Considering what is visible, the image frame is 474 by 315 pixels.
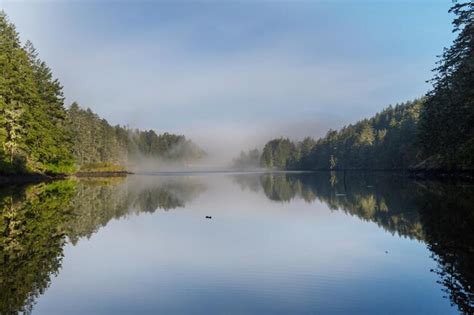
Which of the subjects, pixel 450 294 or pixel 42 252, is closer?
pixel 450 294

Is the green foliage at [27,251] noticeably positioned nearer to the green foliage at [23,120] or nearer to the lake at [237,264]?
the lake at [237,264]

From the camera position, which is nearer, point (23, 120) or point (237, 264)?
point (237, 264)

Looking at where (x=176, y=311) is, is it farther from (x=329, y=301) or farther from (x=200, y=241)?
(x=200, y=241)

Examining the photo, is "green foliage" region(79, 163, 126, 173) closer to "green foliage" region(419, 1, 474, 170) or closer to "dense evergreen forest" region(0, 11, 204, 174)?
"dense evergreen forest" region(0, 11, 204, 174)

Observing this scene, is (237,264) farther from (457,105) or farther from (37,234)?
(457,105)

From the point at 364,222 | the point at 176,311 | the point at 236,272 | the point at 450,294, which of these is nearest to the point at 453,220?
the point at 364,222

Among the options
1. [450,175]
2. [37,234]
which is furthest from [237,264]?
[450,175]

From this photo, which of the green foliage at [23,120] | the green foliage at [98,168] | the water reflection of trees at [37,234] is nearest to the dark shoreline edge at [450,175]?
the water reflection of trees at [37,234]

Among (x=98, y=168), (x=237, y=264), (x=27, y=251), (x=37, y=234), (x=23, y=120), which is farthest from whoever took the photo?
(x=98, y=168)

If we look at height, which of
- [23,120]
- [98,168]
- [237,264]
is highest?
[23,120]

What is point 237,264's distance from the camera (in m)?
13.1

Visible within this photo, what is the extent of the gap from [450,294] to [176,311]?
6.06m

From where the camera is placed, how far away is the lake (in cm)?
939

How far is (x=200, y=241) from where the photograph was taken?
56.2ft
